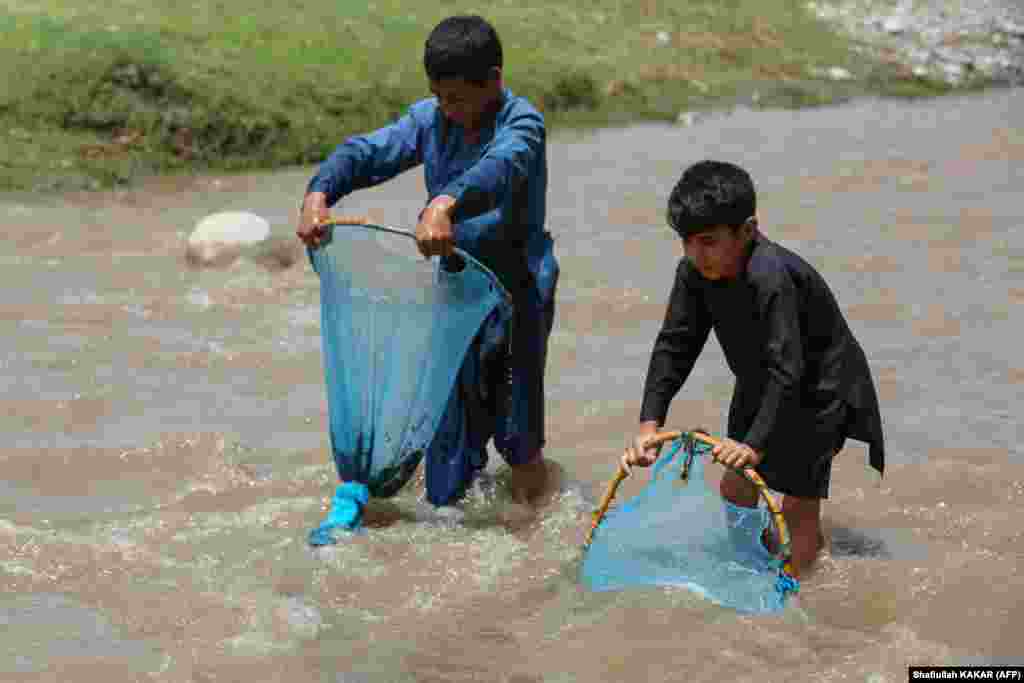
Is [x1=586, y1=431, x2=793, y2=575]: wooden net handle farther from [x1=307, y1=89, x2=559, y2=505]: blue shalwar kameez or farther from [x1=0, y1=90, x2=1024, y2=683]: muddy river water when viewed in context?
[x1=307, y1=89, x2=559, y2=505]: blue shalwar kameez

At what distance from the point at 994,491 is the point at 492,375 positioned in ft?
5.70

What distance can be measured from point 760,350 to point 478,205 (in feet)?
2.71

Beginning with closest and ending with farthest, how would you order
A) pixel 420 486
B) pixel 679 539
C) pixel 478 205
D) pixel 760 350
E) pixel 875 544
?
pixel 760 350 → pixel 478 205 → pixel 679 539 → pixel 875 544 → pixel 420 486

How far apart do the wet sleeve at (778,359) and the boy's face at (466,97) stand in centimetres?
97

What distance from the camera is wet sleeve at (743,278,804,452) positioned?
365 cm

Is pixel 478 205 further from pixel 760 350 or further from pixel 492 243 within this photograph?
pixel 760 350

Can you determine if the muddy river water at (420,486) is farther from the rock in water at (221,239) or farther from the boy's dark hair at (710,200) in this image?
the boy's dark hair at (710,200)

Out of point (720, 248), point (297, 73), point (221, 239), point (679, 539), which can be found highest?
point (720, 248)

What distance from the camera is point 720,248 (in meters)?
3.63

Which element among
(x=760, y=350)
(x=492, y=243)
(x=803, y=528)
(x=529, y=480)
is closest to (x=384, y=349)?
(x=492, y=243)

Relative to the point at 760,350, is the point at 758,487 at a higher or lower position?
lower

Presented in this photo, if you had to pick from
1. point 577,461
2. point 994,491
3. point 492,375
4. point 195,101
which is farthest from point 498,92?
point 195,101

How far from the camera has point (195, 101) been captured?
9844 millimetres

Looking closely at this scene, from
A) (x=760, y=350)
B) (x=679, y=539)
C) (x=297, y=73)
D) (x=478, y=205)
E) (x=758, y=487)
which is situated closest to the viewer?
(x=758, y=487)
